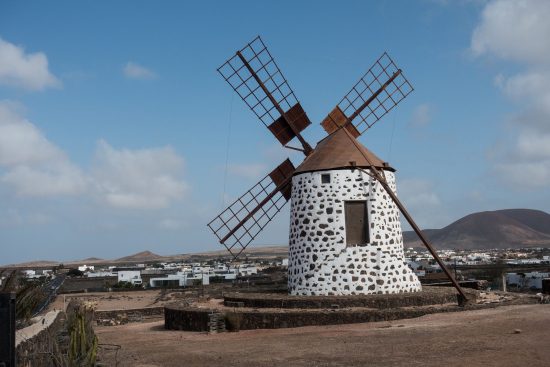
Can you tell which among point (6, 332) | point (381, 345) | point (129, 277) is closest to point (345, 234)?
point (381, 345)

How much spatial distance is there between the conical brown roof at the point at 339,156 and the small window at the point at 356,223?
3.74ft

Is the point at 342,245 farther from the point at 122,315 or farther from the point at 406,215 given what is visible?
the point at 122,315

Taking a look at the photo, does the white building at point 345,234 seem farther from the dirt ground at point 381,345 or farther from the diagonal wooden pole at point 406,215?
the dirt ground at point 381,345

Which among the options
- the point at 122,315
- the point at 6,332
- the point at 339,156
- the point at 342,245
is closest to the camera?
the point at 6,332

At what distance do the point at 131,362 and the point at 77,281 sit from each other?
46.2 meters

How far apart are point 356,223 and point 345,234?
1.55 feet

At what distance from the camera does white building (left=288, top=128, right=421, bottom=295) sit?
1653 centimetres

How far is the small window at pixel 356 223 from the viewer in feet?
55.2

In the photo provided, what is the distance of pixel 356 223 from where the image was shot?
16.9m

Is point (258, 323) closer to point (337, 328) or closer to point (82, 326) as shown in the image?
point (337, 328)

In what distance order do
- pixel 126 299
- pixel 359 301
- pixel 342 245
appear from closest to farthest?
1. pixel 359 301
2. pixel 342 245
3. pixel 126 299

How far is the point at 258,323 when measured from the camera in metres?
14.1

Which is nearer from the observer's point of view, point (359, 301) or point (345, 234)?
point (359, 301)

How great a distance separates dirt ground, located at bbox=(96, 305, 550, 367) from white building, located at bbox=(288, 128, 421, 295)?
3370 mm
